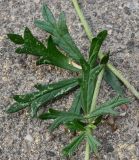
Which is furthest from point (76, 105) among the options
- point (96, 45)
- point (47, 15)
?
point (47, 15)

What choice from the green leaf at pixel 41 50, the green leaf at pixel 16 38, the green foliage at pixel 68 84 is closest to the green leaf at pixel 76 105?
the green foliage at pixel 68 84

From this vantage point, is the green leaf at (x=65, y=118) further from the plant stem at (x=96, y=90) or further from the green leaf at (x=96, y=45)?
the green leaf at (x=96, y=45)

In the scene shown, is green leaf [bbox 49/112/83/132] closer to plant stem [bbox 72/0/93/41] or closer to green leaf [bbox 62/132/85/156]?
green leaf [bbox 62/132/85/156]

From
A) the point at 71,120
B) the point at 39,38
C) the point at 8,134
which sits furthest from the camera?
the point at 39,38

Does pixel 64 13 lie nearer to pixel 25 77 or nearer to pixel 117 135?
pixel 25 77

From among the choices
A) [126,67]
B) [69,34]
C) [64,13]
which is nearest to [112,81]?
[126,67]

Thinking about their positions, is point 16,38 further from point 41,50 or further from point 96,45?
point 96,45

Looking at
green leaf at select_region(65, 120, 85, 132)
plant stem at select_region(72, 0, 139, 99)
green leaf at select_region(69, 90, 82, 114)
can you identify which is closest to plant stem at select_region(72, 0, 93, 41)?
plant stem at select_region(72, 0, 139, 99)
